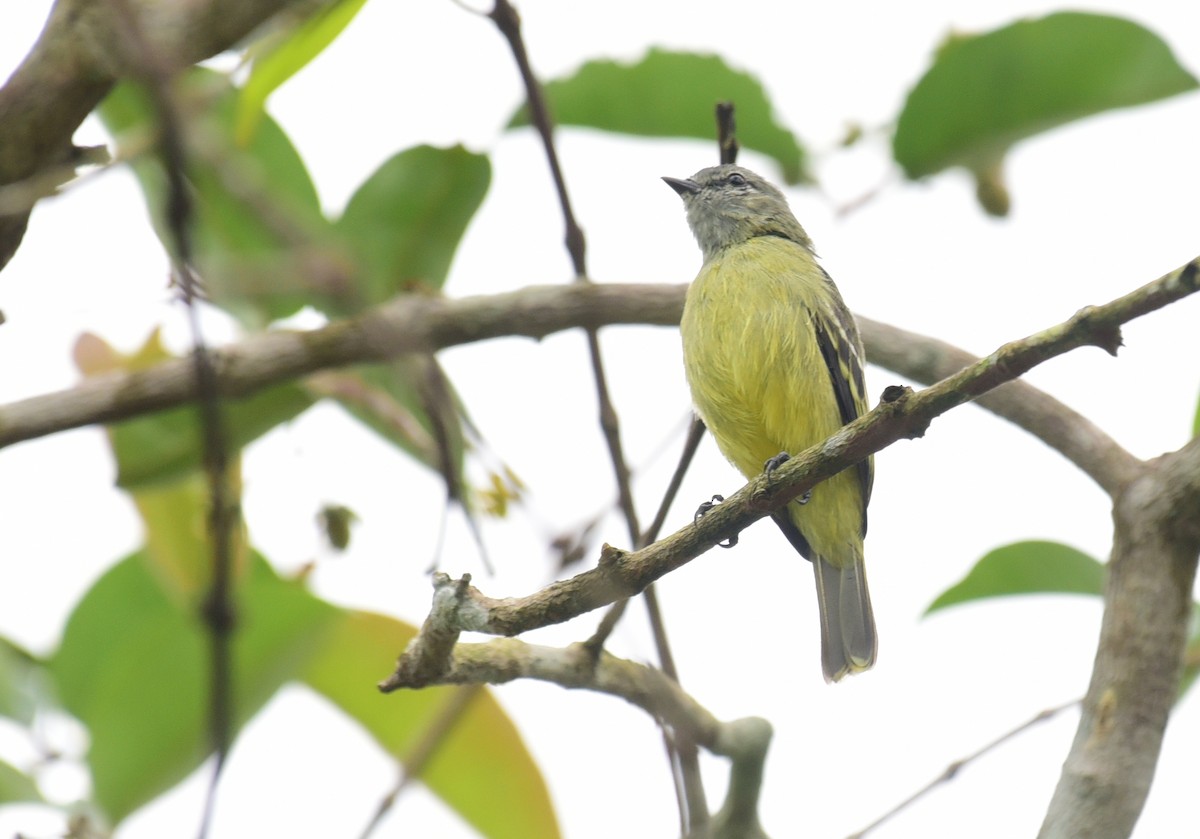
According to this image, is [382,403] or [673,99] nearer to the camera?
[382,403]

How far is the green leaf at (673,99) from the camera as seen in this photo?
4.05 meters

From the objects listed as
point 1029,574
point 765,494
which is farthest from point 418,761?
point 1029,574

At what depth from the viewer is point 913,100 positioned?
3908 millimetres

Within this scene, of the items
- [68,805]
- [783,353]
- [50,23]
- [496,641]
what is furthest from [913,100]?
[68,805]

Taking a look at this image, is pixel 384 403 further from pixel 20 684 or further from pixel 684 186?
pixel 684 186

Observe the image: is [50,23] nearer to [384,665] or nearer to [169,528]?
[169,528]

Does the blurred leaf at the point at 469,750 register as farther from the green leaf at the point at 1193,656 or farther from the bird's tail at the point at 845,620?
the green leaf at the point at 1193,656

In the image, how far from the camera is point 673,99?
4.09m

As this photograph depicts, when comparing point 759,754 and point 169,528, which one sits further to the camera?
point 169,528

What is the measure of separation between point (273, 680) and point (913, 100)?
96.5 inches

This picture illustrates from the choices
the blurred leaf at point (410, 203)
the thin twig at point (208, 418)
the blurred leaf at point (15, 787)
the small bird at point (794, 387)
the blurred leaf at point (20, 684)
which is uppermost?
the blurred leaf at point (410, 203)

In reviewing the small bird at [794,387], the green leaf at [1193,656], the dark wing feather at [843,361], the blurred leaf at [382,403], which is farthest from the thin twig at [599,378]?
the green leaf at [1193,656]

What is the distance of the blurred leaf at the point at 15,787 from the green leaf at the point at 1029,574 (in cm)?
232

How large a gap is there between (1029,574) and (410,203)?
204 centimetres
